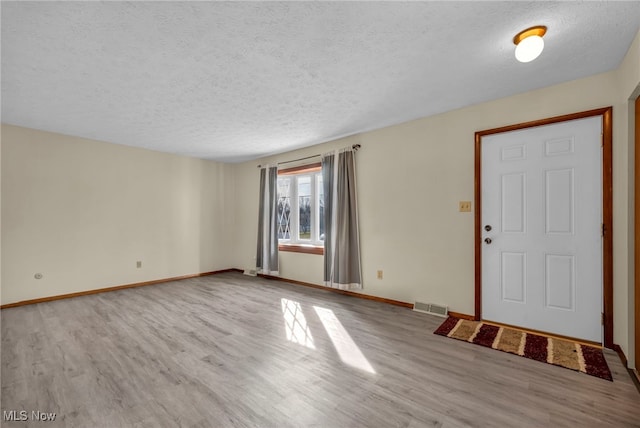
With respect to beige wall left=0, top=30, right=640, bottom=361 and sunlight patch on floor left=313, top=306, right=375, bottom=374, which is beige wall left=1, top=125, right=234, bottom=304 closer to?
beige wall left=0, top=30, right=640, bottom=361

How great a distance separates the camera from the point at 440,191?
331 centimetres

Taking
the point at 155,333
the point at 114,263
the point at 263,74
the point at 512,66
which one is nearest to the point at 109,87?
the point at 263,74

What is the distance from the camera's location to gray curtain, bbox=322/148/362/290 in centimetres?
402

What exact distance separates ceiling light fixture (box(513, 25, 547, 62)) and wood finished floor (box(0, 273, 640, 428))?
2.29 metres

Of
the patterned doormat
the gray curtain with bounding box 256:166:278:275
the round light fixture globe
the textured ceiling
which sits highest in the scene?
the textured ceiling

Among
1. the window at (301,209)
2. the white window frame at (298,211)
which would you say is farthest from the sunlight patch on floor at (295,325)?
the white window frame at (298,211)

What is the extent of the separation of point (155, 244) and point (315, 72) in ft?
14.0

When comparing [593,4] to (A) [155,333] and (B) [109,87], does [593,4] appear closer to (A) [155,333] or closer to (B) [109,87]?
(B) [109,87]

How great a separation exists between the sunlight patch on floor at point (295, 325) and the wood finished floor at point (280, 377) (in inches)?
0.9

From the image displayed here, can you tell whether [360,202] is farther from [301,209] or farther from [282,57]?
[282,57]

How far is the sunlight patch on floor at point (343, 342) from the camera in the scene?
7.26ft

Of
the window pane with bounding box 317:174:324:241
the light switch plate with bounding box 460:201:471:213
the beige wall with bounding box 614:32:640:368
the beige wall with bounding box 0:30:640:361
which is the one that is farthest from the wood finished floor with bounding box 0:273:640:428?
the window pane with bounding box 317:174:324:241

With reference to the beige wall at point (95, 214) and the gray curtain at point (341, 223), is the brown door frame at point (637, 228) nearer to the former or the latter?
the gray curtain at point (341, 223)

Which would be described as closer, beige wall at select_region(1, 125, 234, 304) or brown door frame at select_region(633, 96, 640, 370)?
brown door frame at select_region(633, 96, 640, 370)
